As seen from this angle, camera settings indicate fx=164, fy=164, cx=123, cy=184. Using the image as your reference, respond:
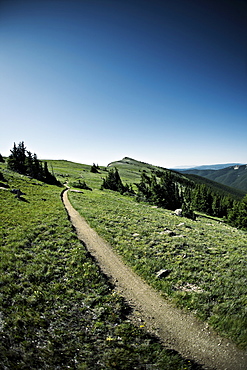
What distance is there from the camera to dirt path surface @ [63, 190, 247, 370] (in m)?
5.88

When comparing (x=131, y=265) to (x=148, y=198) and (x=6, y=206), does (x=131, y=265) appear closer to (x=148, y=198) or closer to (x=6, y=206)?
(x=6, y=206)

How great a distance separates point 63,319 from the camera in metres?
6.90

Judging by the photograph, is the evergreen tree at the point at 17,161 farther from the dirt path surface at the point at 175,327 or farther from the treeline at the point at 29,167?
the dirt path surface at the point at 175,327

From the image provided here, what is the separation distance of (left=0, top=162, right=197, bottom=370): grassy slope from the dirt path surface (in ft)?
2.05

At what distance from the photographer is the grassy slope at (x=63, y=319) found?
542cm

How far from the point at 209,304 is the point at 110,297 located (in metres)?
4.86

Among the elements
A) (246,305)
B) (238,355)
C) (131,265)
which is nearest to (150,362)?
(238,355)

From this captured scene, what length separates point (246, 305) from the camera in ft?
25.1

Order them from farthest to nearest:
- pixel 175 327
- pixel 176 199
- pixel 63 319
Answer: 1. pixel 176 199
2. pixel 175 327
3. pixel 63 319

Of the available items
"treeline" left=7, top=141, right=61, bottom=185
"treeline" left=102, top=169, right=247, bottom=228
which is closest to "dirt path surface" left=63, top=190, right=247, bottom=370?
"treeline" left=102, top=169, right=247, bottom=228

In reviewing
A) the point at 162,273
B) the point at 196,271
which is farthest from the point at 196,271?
the point at 162,273

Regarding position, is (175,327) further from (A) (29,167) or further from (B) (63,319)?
(A) (29,167)

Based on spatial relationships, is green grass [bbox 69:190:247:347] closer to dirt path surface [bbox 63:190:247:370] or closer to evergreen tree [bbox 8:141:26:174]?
dirt path surface [bbox 63:190:247:370]

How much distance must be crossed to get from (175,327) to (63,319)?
4826mm
